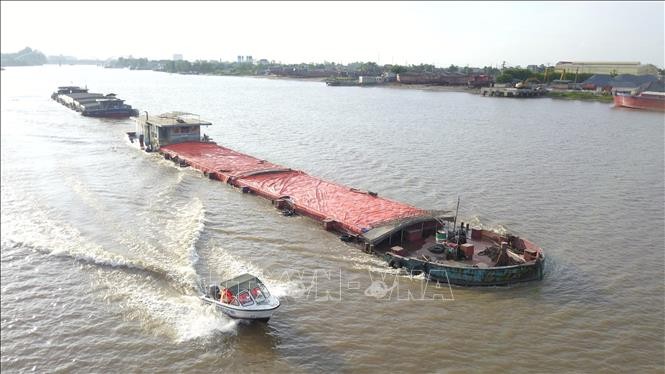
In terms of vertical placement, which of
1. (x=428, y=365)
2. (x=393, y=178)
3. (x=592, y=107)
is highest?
(x=592, y=107)

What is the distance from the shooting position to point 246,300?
58.5 feet

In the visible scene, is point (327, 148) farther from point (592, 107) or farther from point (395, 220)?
point (592, 107)

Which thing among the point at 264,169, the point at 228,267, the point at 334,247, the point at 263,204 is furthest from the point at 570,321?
the point at 264,169

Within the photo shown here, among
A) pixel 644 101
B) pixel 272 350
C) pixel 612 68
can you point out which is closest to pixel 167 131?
pixel 272 350

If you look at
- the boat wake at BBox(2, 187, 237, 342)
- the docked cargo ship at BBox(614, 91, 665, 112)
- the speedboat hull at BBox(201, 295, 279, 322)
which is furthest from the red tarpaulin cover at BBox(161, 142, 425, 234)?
the docked cargo ship at BBox(614, 91, 665, 112)

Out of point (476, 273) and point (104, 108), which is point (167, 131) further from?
point (476, 273)

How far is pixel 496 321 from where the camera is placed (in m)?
19.2

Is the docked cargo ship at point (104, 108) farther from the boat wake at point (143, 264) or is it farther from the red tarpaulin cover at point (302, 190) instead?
the boat wake at point (143, 264)

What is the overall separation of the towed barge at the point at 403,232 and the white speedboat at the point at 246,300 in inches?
291

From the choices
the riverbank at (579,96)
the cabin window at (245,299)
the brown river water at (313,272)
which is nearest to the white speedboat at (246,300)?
the cabin window at (245,299)

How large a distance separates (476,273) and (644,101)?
340ft

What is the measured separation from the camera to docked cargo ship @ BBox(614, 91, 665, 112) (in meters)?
100

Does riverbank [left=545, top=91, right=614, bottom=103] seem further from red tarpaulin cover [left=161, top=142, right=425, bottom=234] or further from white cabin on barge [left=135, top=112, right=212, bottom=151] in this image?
red tarpaulin cover [left=161, top=142, right=425, bottom=234]

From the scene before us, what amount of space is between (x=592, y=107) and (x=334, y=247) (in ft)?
333
